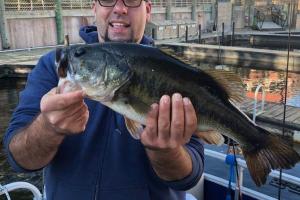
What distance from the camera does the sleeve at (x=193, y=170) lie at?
88.6 inches

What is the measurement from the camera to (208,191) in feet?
16.6

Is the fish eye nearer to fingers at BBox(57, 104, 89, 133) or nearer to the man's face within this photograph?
fingers at BBox(57, 104, 89, 133)

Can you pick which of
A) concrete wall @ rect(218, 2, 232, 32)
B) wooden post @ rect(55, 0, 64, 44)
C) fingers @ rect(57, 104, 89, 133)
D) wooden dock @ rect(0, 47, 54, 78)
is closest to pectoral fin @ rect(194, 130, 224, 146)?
fingers @ rect(57, 104, 89, 133)

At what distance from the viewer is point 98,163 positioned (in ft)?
7.47

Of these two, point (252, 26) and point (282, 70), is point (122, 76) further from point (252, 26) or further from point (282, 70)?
point (252, 26)

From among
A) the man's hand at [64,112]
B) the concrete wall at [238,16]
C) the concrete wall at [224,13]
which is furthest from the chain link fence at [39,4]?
the man's hand at [64,112]

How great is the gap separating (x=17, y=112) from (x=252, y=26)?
1735 inches

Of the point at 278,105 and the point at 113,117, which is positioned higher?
the point at 113,117

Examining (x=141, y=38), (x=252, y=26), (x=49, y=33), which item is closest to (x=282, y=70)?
(x=49, y=33)

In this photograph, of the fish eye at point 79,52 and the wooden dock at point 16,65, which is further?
the wooden dock at point 16,65

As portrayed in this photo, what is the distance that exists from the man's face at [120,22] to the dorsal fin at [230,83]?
2.00ft

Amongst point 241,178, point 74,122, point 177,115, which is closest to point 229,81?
point 177,115

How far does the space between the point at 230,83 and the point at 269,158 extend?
1.61 feet

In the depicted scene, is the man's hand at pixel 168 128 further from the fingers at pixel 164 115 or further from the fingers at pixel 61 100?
the fingers at pixel 61 100
